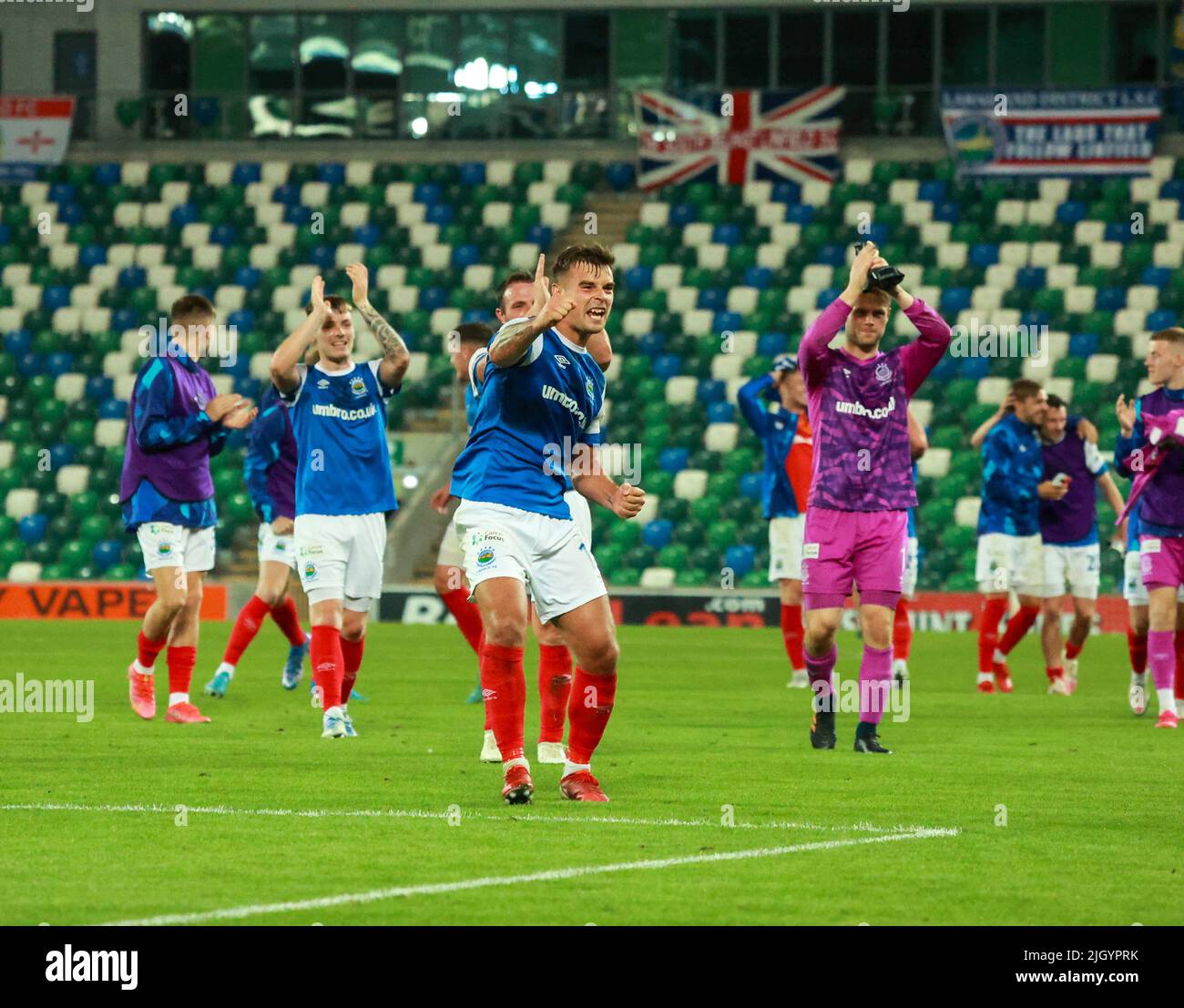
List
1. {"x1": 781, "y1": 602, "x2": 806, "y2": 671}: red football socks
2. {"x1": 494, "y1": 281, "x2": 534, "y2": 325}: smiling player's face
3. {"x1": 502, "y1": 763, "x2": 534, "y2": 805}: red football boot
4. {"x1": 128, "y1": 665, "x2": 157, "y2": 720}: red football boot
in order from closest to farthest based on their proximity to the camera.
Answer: {"x1": 502, "y1": 763, "x2": 534, "y2": 805}: red football boot
{"x1": 494, "y1": 281, "x2": 534, "y2": 325}: smiling player's face
{"x1": 128, "y1": 665, "x2": 157, "y2": 720}: red football boot
{"x1": 781, "y1": 602, "x2": 806, "y2": 671}: red football socks

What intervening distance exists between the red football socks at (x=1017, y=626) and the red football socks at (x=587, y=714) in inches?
325

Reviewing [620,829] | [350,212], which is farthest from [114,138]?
[620,829]

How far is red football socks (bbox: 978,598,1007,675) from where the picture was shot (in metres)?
16.1

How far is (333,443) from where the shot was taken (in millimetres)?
11711

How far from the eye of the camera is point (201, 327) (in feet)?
39.5

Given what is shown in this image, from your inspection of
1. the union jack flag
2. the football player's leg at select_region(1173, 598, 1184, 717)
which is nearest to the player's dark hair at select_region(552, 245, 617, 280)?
the football player's leg at select_region(1173, 598, 1184, 717)

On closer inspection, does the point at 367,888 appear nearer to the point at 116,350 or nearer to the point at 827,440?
the point at 827,440

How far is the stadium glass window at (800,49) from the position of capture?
33000 mm

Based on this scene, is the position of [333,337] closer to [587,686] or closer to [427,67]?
[587,686]

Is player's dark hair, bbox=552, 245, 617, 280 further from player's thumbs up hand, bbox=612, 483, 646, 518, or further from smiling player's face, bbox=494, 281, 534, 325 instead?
smiling player's face, bbox=494, 281, 534, 325

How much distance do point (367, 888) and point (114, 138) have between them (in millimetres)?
30509

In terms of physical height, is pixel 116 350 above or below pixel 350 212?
below

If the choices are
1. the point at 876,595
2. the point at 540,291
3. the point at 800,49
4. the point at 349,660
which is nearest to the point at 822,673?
the point at 876,595

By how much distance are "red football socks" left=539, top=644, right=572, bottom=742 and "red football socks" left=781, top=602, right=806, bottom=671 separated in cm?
608
